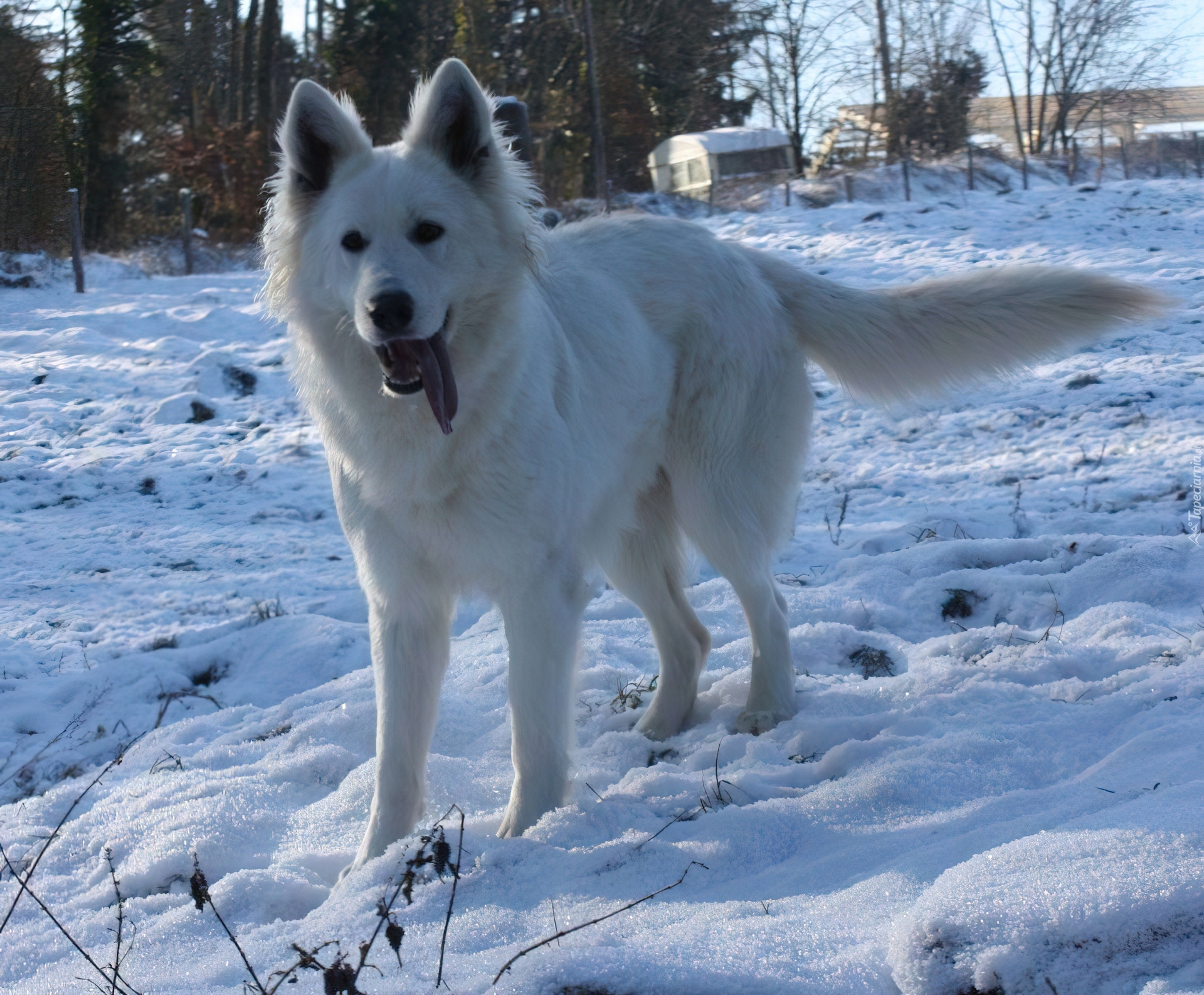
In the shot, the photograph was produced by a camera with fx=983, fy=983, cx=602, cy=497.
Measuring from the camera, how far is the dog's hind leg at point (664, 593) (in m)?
3.81

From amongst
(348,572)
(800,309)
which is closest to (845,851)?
(800,309)

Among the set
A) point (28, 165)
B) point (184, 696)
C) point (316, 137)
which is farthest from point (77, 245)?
point (316, 137)

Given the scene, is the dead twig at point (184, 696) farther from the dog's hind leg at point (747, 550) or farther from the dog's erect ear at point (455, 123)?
the dog's erect ear at point (455, 123)

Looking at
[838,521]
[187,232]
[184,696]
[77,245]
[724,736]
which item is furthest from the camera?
[187,232]

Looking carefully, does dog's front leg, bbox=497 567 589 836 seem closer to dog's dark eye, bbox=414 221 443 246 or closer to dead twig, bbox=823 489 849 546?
dog's dark eye, bbox=414 221 443 246

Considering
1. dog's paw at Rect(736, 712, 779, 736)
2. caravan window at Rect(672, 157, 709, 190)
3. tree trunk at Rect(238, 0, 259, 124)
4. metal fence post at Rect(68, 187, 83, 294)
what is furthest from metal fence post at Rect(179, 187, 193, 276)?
dog's paw at Rect(736, 712, 779, 736)

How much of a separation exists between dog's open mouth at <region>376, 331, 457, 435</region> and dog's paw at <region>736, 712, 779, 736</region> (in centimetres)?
163

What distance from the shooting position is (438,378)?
2658mm

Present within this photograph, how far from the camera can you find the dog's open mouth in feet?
8.67

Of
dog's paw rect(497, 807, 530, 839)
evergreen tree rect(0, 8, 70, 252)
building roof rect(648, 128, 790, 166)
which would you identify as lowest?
dog's paw rect(497, 807, 530, 839)

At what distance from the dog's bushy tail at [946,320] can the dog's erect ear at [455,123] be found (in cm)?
155

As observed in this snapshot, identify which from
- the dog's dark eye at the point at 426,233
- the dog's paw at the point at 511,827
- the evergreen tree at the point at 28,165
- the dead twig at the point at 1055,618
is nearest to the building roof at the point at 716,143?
the evergreen tree at the point at 28,165

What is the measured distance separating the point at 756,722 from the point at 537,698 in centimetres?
105

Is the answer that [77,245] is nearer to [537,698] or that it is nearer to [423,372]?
[423,372]
